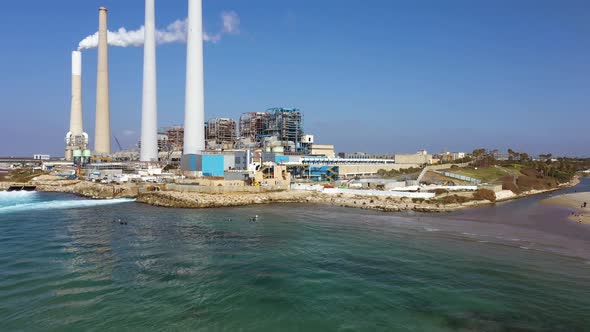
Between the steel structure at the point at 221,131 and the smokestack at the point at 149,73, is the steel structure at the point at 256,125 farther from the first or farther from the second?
the smokestack at the point at 149,73

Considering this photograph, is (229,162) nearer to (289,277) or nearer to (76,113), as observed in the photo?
(289,277)

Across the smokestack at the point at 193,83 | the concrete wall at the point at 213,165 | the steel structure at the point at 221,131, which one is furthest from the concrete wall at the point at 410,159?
the smokestack at the point at 193,83

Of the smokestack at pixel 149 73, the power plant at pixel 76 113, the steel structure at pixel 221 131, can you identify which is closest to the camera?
the smokestack at pixel 149 73

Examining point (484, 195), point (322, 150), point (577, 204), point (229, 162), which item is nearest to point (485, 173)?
point (577, 204)

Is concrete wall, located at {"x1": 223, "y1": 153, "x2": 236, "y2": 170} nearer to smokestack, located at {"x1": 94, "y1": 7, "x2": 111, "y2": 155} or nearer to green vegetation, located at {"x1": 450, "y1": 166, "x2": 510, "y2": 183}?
green vegetation, located at {"x1": 450, "y1": 166, "x2": 510, "y2": 183}

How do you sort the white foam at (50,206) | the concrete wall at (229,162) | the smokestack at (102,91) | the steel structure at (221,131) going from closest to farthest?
the white foam at (50,206) < the concrete wall at (229,162) < the smokestack at (102,91) < the steel structure at (221,131)

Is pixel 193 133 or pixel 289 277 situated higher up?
pixel 193 133

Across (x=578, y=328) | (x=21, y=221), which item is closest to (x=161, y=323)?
(x=578, y=328)
